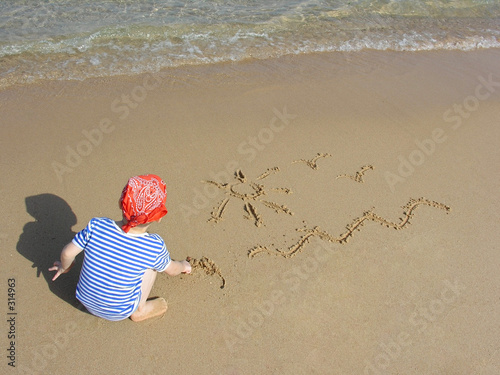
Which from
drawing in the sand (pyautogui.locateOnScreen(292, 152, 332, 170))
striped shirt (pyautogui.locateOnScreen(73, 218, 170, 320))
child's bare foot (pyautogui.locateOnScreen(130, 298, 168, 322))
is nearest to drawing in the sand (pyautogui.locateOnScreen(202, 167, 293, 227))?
drawing in the sand (pyautogui.locateOnScreen(292, 152, 332, 170))

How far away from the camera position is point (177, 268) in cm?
280

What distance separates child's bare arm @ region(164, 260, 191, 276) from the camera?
2740 millimetres

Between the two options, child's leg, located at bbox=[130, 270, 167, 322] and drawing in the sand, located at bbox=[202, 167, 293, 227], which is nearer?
child's leg, located at bbox=[130, 270, 167, 322]

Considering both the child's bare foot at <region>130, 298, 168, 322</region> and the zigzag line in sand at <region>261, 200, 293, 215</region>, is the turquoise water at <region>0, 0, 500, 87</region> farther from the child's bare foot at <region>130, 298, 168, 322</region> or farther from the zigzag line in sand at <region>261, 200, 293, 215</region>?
the child's bare foot at <region>130, 298, 168, 322</region>

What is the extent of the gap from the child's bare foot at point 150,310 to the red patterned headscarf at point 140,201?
0.62m

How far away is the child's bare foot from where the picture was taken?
2.68m

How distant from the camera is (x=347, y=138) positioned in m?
4.51

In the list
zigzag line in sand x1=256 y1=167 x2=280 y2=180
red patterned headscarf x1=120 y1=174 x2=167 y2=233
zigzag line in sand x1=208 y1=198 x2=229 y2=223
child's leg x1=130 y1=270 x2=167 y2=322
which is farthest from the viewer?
zigzag line in sand x1=256 y1=167 x2=280 y2=180

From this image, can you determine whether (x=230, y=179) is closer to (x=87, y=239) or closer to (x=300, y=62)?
(x=87, y=239)

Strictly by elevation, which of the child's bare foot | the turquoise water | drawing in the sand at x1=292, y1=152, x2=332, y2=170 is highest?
the turquoise water

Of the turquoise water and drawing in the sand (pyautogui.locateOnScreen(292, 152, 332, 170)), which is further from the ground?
the turquoise water

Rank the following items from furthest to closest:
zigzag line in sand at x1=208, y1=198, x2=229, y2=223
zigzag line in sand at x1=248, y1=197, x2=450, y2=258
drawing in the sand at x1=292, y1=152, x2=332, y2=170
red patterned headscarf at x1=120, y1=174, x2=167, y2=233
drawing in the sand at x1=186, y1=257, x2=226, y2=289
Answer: drawing in the sand at x1=292, y1=152, x2=332, y2=170
zigzag line in sand at x1=208, y1=198, x2=229, y2=223
zigzag line in sand at x1=248, y1=197, x2=450, y2=258
drawing in the sand at x1=186, y1=257, x2=226, y2=289
red patterned headscarf at x1=120, y1=174, x2=167, y2=233

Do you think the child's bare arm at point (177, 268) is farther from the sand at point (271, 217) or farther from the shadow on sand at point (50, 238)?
the shadow on sand at point (50, 238)

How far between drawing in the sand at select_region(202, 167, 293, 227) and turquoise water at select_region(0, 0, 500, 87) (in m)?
2.70
